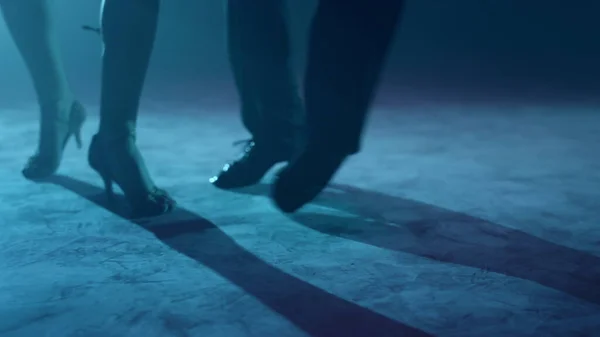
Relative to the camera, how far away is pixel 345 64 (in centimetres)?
99

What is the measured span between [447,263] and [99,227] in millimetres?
538

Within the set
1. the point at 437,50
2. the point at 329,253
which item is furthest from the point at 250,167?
the point at 437,50

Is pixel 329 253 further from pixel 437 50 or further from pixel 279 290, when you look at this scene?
pixel 437 50

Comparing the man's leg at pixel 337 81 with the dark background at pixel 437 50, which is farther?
the dark background at pixel 437 50

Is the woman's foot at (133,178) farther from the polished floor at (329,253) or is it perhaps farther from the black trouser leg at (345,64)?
the black trouser leg at (345,64)

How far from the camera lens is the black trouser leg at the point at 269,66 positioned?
1.37 m

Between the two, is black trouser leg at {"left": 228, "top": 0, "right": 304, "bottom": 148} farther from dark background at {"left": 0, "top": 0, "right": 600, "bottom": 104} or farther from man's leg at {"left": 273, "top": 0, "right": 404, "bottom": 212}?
dark background at {"left": 0, "top": 0, "right": 600, "bottom": 104}

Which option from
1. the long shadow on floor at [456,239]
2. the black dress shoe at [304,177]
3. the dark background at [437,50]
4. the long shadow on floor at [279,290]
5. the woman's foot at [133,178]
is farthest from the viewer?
the dark background at [437,50]

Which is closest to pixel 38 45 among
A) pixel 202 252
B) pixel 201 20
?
pixel 202 252

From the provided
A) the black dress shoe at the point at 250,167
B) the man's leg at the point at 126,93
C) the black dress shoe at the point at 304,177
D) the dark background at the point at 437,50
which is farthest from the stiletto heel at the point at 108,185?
the dark background at the point at 437,50

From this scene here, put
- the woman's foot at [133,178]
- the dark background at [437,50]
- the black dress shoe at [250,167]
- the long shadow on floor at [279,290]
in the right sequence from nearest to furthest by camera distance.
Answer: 1. the long shadow on floor at [279,290]
2. the woman's foot at [133,178]
3. the black dress shoe at [250,167]
4. the dark background at [437,50]

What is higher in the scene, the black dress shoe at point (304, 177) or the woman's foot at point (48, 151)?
the black dress shoe at point (304, 177)

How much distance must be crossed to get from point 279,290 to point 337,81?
0.31 m

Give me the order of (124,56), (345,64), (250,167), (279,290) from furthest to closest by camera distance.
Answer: (250,167), (124,56), (345,64), (279,290)
